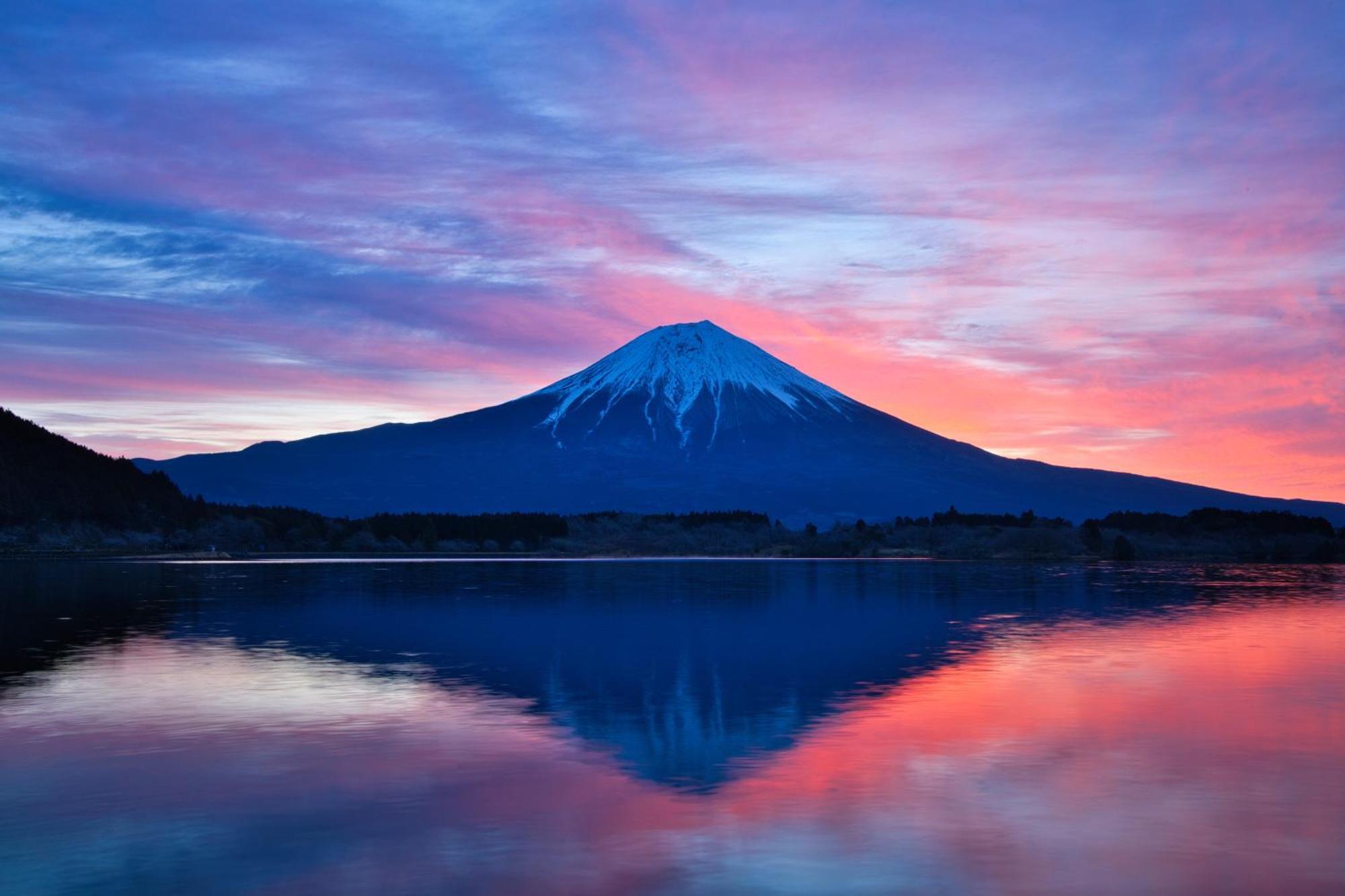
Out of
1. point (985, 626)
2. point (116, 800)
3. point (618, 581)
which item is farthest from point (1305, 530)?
point (116, 800)

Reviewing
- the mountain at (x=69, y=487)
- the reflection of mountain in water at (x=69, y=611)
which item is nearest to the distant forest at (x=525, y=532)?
the mountain at (x=69, y=487)

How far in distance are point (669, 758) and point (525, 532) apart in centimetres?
14785

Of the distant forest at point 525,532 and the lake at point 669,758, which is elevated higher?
the distant forest at point 525,532

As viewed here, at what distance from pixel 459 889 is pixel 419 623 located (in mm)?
29405

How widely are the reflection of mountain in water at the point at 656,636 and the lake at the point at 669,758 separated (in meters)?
0.18

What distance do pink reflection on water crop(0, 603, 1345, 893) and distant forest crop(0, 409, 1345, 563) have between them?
102118 millimetres

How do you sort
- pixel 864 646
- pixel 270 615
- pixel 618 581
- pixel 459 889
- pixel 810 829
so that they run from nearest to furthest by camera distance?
pixel 459 889 → pixel 810 829 → pixel 864 646 → pixel 270 615 → pixel 618 581

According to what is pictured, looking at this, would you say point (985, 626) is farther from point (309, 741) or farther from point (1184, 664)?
point (309, 741)

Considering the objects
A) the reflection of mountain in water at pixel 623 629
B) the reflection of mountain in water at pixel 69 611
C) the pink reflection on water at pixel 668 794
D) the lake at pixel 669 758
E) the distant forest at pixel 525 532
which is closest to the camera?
the pink reflection on water at pixel 668 794

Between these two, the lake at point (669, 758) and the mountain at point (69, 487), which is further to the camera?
the mountain at point (69, 487)

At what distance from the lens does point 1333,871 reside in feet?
39.0

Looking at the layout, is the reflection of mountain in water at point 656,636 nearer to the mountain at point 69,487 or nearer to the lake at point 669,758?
the lake at point 669,758

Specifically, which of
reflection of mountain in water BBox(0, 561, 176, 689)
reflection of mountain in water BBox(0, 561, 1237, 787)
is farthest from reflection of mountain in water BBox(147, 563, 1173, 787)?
reflection of mountain in water BBox(0, 561, 176, 689)

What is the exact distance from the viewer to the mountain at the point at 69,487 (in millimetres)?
133000
